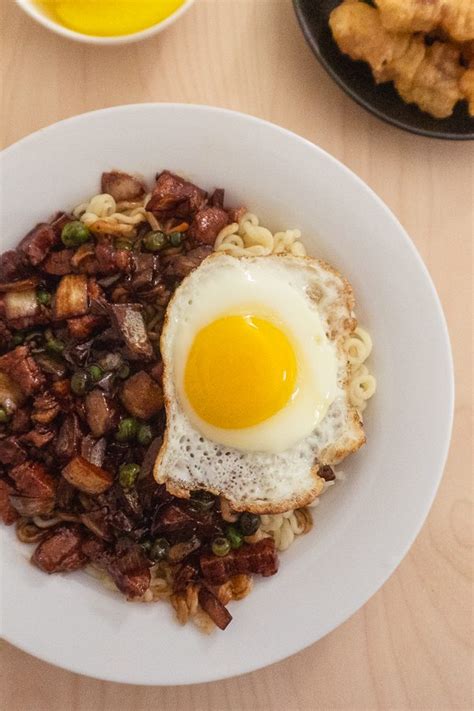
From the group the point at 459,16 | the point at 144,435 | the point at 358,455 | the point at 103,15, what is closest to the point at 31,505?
the point at 144,435

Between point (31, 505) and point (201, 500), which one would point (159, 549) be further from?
point (31, 505)

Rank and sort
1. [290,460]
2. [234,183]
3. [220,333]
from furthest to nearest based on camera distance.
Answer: [234,183], [290,460], [220,333]

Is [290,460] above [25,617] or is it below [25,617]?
above

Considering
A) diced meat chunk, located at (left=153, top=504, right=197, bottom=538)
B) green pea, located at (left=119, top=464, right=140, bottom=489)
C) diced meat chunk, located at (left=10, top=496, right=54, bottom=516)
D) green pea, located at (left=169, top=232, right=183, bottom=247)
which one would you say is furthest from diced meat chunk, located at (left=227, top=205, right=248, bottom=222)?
diced meat chunk, located at (left=10, top=496, right=54, bottom=516)

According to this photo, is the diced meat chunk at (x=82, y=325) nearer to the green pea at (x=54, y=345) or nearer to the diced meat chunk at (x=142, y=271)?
the green pea at (x=54, y=345)

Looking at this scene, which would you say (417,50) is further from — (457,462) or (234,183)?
(457,462)

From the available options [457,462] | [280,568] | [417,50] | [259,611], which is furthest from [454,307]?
[259,611]

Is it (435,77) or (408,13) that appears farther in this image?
(435,77)
